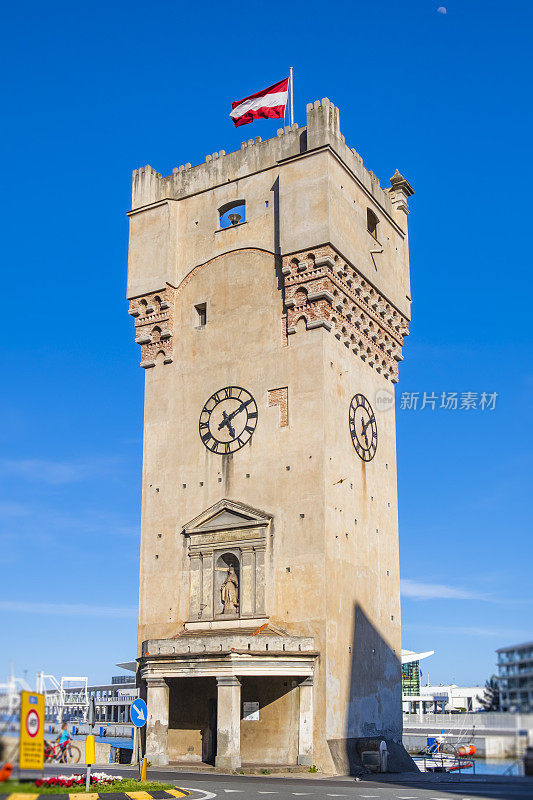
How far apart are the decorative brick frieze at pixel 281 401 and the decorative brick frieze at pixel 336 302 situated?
2.66 meters

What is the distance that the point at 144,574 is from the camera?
137 feet

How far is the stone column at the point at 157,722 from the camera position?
3531cm

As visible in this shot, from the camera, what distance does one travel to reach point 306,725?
3422 cm

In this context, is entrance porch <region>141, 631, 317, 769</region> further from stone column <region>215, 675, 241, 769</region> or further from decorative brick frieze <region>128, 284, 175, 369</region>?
decorative brick frieze <region>128, 284, 175, 369</region>

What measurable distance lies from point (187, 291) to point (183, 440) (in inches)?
A: 298

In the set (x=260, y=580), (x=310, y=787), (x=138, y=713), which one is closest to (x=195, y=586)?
(x=260, y=580)

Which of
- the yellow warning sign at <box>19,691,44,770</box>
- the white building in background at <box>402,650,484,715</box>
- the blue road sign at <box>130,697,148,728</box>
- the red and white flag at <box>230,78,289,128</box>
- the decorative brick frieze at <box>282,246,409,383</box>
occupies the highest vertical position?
the red and white flag at <box>230,78,289,128</box>

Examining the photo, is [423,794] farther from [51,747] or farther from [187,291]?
[187,291]

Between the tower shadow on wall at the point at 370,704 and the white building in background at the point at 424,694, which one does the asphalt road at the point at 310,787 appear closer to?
the tower shadow on wall at the point at 370,704

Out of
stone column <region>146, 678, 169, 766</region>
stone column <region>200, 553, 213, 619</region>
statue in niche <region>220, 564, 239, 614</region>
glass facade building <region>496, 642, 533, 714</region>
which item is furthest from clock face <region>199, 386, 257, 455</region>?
glass facade building <region>496, 642, 533, 714</region>

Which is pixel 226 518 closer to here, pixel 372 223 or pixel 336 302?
pixel 336 302

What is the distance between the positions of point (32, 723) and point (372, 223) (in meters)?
38.0

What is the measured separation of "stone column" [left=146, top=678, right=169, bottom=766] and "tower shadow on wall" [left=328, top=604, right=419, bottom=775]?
256 inches

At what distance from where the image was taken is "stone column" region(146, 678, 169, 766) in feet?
116
